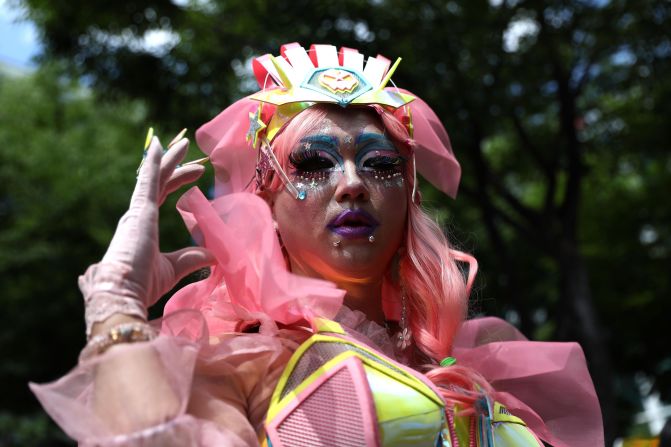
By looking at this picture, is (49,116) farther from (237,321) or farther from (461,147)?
(237,321)

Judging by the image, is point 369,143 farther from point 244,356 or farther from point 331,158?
point 244,356

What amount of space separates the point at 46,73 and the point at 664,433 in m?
15.2

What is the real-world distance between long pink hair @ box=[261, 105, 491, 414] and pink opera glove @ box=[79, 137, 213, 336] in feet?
1.62

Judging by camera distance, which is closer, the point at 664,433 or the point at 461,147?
the point at 664,433

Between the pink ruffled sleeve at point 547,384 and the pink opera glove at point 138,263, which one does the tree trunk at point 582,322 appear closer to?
the pink ruffled sleeve at point 547,384

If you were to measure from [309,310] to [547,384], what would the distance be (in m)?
0.90

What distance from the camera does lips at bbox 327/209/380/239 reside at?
2398 millimetres

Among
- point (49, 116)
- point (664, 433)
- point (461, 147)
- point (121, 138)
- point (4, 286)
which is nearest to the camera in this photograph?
point (664, 433)

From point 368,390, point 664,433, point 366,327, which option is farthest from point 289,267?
point 664,433

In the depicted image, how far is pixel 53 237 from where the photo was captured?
12531mm

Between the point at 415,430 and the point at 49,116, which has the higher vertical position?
the point at 49,116

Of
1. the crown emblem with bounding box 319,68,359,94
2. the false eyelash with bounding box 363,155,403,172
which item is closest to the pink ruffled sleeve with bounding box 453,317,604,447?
the false eyelash with bounding box 363,155,403,172

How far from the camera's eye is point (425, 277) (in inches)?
102

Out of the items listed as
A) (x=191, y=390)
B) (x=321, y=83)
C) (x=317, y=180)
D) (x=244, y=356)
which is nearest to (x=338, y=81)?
(x=321, y=83)
